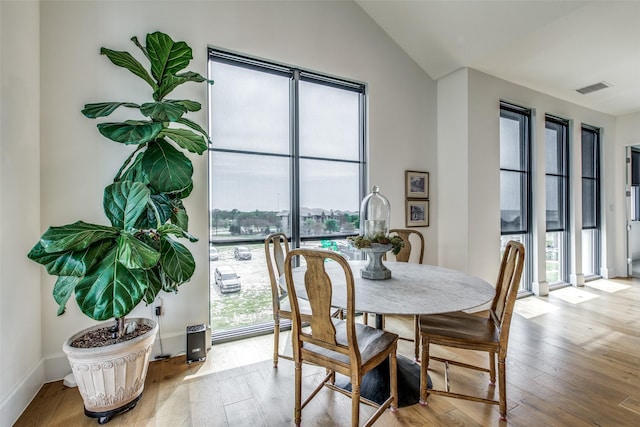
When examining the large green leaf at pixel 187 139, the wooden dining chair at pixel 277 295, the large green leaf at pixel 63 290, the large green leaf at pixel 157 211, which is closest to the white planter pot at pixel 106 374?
the large green leaf at pixel 63 290

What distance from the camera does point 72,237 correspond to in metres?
1.56

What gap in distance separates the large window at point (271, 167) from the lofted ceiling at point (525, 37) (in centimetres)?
91

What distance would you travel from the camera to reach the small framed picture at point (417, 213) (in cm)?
370

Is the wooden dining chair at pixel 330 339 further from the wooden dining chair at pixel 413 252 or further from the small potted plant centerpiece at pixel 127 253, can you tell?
the small potted plant centerpiece at pixel 127 253

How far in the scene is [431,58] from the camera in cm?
366

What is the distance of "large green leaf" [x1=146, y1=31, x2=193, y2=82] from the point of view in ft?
6.74

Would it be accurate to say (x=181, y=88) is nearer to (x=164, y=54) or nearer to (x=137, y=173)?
(x=164, y=54)

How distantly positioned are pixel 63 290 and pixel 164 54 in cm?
160

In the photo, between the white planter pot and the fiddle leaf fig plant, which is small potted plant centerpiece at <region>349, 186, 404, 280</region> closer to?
the fiddle leaf fig plant

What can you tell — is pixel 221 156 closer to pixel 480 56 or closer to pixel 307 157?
pixel 307 157

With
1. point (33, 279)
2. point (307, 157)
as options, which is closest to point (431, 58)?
point (307, 157)

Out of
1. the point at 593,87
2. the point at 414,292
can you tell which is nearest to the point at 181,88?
the point at 414,292

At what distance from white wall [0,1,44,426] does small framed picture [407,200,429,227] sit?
3.45m

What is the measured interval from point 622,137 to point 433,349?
565 cm
